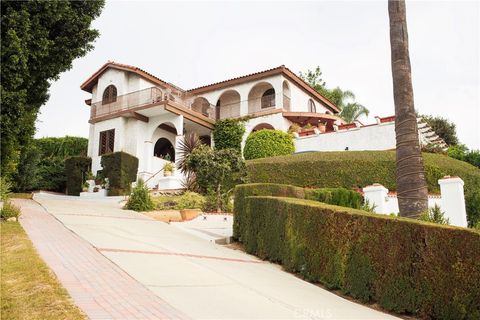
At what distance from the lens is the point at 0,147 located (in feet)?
33.5

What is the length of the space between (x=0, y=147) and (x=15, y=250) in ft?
11.3

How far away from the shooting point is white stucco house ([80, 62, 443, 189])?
26016 mm

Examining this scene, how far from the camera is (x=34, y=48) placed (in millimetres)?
10195

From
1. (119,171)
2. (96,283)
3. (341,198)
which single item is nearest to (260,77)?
(119,171)

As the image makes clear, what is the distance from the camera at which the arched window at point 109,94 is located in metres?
30.5

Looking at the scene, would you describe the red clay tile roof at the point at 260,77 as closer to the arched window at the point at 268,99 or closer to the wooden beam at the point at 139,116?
the arched window at the point at 268,99

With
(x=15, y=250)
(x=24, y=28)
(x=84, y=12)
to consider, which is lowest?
(x=15, y=250)

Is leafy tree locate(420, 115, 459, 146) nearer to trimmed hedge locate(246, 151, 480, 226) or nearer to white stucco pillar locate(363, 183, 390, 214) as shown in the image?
trimmed hedge locate(246, 151, 480, 226)

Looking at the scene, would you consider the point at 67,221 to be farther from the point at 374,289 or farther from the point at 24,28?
the point at 374,289

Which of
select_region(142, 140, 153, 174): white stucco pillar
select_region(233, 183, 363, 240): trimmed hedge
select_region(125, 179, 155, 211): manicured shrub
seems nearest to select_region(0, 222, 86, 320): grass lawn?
select_region(233, 183, 363, 240): trimmed hedge

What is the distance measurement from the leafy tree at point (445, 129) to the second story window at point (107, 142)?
87.7 feet

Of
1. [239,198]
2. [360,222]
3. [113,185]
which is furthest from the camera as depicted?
[113,185]

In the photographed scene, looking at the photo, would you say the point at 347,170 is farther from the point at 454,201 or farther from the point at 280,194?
the point at 280,194

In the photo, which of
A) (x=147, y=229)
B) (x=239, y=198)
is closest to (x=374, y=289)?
(x=239, y=198)
